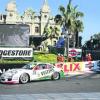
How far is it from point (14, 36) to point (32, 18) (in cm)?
9290

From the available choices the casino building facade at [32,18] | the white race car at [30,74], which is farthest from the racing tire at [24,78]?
the casino building facade at [32,18]

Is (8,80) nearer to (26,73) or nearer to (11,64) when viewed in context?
(26,73)

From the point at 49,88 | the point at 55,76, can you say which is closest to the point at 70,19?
the point at 55,76

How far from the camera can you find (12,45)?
41.0 meters

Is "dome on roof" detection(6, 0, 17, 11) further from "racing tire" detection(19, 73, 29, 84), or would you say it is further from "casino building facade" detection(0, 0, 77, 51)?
"racing tire" detection(19, 73, 29, 84)

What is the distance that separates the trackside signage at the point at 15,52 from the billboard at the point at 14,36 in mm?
566

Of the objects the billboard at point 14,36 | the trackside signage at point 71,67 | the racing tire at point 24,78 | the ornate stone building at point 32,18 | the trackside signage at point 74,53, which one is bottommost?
the racing tire at point 24,78

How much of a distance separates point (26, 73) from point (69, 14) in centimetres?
3585

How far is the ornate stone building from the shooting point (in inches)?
5133

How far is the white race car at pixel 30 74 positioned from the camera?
87.7 ft

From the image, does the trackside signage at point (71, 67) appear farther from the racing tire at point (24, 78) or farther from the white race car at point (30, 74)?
the racing tire at point (24, 78)

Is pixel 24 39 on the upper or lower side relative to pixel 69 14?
lower

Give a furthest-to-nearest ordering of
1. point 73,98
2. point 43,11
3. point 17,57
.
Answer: point 43,11 < point 17,57 < point 73,98

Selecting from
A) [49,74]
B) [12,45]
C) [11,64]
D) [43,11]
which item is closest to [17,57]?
[12,45]
